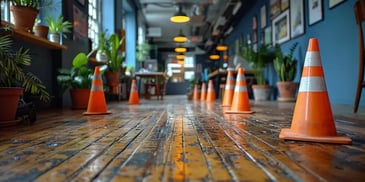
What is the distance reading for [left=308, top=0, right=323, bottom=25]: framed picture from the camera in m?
5.19

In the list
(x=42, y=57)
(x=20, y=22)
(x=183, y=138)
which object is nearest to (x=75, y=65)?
(x=42, y=57)

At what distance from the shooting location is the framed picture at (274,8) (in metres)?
7.16

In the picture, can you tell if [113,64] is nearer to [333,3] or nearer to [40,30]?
[40,30]

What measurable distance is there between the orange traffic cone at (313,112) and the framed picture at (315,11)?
3901 millimetres

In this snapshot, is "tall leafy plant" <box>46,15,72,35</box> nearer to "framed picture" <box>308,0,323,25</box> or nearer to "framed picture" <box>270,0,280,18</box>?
"framed picture" <box>308,0,323,25</box>

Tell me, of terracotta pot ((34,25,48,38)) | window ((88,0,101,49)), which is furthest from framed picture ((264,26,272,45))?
terracotta pot ((34,25,48,38))

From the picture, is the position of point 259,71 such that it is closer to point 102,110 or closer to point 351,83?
point 351,83

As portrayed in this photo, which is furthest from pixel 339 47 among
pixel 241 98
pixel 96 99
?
pixel 96 99

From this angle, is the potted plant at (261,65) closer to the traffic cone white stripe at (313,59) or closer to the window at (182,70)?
the traffic cone white stripe at (313,59)

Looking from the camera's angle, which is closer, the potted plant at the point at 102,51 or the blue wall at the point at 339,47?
the blue wall at the point at 339,47

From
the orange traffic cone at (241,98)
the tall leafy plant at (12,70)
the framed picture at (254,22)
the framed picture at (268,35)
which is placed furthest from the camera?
the framed picture at (254,22)

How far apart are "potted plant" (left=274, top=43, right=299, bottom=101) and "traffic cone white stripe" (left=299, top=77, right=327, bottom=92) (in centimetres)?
465

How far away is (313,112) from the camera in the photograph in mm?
1547

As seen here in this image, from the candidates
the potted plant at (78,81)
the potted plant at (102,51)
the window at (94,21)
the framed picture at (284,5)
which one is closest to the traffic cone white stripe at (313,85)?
the potted plant at (78,81)
